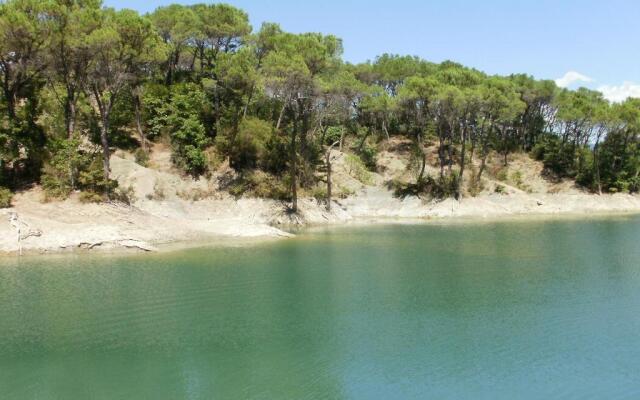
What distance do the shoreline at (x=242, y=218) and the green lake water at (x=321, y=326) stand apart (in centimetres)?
263

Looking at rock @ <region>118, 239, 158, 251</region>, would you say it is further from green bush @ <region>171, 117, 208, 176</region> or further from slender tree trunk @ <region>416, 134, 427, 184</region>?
slender tree trunk @ <region>416, 134, 427, 184</region>

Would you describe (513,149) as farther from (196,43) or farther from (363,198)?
(196,43)

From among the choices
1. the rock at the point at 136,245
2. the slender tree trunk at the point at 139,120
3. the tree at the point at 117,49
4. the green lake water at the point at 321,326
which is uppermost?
the tree at the point at 117,49

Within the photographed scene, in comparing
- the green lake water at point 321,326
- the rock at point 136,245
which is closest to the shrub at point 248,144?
the rock at point 136,245

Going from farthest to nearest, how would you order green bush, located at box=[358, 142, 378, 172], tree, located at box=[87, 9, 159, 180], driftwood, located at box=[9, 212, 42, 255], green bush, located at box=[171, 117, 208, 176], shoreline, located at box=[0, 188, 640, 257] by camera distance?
green bush, located at box=[358, 142, 378, 172] < green bush, located at box=[171, 117, 208, 176] < tree, located at box=[87, 9, 159, 180] < shoreline, located at box=[0, 188, 640, 257] < driftwood, located at box=[9, 212, 42, 255]

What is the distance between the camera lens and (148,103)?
2245 inches

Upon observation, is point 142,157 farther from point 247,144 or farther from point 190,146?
point 247,144

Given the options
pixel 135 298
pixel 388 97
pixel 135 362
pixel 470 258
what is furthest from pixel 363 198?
pixel 135 362

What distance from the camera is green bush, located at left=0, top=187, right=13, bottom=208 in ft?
122

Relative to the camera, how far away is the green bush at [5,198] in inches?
1470

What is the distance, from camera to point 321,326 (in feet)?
67.2

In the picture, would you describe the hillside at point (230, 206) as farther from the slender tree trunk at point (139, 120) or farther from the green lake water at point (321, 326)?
the green lake water at point (321, 326)

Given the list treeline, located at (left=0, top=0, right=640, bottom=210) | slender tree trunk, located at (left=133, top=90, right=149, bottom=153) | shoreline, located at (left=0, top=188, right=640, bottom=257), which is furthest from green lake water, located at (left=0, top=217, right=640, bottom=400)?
slender tree trunk, located at (left=133, top=90, right=149, bottom=153)

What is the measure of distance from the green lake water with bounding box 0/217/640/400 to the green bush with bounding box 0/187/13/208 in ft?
21.2
